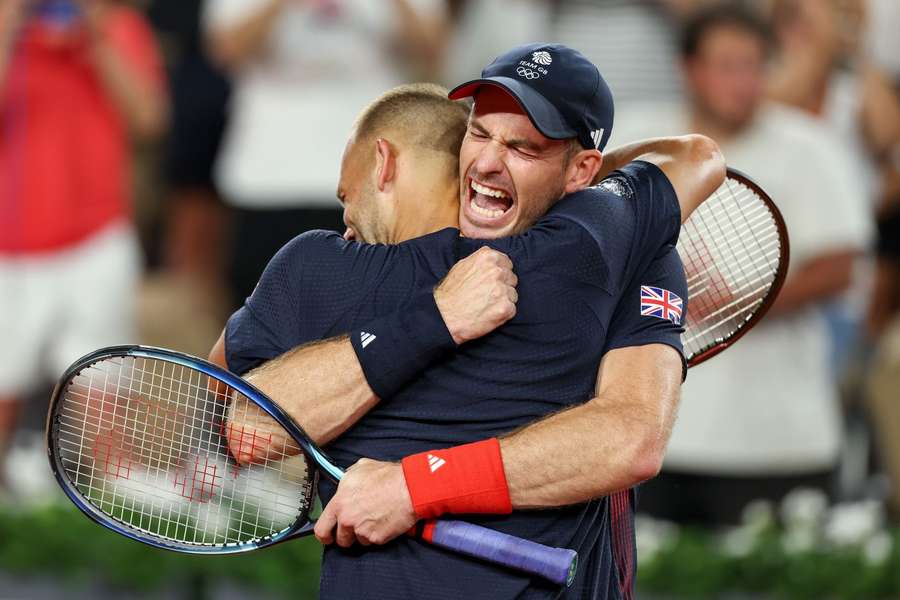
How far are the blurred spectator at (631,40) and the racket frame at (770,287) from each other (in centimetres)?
315

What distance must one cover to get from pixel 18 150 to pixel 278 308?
388 cm

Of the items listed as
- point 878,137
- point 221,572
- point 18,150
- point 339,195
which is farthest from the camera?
point 878,137

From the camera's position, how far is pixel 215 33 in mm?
6328

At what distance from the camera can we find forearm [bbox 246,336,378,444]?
2.59 metres

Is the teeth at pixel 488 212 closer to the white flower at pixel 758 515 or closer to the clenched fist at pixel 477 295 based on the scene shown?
the clenched fist at pixel 477 295

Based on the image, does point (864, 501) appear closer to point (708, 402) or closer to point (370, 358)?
point (708, 402)

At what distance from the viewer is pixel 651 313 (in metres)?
2.64

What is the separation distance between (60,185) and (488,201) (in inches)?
155

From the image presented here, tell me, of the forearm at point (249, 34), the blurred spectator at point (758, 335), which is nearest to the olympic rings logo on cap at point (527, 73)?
the blurred spectator at point (758, 335)

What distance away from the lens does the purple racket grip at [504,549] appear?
252 cm

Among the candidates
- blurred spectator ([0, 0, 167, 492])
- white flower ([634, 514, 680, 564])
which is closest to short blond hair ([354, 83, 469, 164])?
white flower ([634, 514, 680, 564])

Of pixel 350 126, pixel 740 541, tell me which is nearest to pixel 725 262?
pixel 740 541

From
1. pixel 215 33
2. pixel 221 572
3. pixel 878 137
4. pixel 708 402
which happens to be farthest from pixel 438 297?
pixel 878 137

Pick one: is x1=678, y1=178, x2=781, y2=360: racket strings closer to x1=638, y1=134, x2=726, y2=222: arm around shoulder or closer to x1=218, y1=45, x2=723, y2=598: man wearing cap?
x1=638, y1=134, x2=726, y2=222: arm around shoulder
